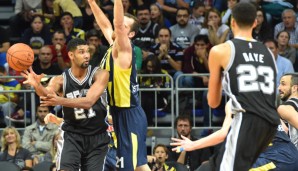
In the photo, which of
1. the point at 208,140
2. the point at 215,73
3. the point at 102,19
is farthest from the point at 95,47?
the point at 215,73

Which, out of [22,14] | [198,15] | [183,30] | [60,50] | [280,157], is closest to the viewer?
[280,157]

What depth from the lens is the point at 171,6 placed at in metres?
18.1

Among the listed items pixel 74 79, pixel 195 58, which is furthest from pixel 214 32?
pixel 74 79

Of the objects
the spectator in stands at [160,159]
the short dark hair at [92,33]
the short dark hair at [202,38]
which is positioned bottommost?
the spectator in stands at [160,159]

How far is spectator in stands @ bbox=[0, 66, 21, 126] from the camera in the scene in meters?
15.5

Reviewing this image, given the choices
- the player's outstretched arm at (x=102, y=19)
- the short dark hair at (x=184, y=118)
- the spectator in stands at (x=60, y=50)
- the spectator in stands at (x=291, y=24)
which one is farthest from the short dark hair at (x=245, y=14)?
the spectator in stands at (x=291, y=24)

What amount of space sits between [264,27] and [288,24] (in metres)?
0.48

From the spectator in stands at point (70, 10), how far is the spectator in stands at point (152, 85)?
260 centimetres

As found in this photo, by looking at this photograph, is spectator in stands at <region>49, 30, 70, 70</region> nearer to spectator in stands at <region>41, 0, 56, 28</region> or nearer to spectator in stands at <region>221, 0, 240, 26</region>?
spectator in stands at <region>41, 0, 56, 28</region>

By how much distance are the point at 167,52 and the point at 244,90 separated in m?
8.45

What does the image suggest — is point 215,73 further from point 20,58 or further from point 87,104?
point 20,58

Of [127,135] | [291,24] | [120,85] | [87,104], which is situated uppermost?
[291,24]

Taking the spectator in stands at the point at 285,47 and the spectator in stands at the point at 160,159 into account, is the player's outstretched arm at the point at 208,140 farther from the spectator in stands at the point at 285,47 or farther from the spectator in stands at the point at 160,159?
the spectator in stands at the point at 285,47

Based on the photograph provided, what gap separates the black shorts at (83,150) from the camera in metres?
10.6
